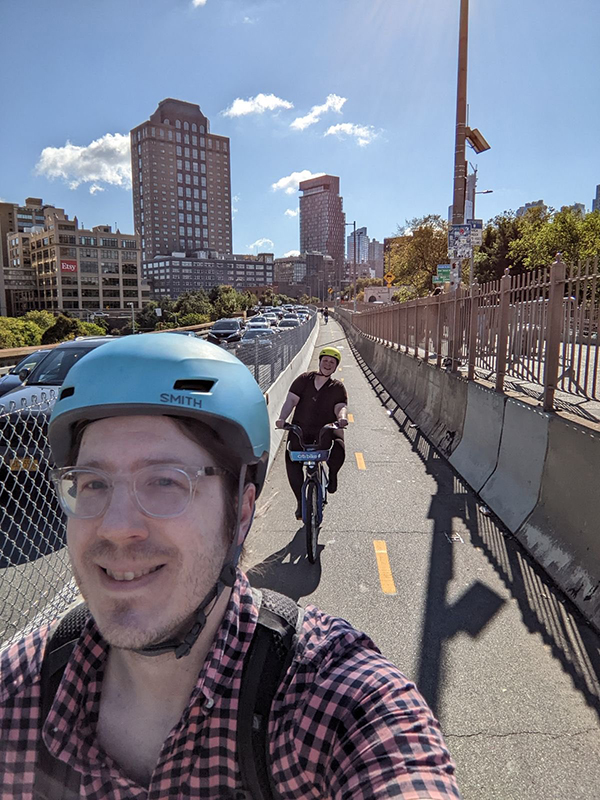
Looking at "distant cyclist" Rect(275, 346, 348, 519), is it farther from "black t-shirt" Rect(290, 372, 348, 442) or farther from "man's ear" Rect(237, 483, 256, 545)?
"man's ear" Rect(237, 483, 256, 545)

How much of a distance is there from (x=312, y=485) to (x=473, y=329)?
454 centimetres

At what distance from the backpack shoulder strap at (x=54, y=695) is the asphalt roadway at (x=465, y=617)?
681mm

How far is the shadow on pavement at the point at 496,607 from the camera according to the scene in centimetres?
360

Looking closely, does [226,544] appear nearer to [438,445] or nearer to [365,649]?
[365,649]

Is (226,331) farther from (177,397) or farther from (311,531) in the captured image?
(177,397)

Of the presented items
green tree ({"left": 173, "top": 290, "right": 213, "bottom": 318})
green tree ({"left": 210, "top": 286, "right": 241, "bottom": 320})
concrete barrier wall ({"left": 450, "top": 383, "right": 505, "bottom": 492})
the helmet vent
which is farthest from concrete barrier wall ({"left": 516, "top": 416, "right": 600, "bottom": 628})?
green tree ({"left": 173, "top": 290, "right": 213, "bottom": 318})

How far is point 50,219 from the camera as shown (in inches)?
5389

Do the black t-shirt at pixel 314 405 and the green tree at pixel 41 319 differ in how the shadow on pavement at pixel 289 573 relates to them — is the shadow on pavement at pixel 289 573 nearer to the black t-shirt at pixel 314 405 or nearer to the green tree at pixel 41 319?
the black t-shirt at pixel 314 405

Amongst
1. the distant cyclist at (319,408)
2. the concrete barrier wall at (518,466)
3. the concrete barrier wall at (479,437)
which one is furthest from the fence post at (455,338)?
the distant cyclist at (319,408)

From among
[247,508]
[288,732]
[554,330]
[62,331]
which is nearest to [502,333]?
[554,330]

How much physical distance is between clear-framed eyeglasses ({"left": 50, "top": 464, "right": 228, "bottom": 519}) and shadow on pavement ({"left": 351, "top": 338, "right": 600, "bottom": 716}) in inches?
103

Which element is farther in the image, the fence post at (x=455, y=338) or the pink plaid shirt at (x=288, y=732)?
the fence post at (x=455, y=338)

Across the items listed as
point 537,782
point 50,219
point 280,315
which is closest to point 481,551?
point 537,782

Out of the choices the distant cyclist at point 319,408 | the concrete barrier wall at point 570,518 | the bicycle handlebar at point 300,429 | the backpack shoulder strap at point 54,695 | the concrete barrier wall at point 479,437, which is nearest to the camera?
the backpack shoulder strap at point 54,695
